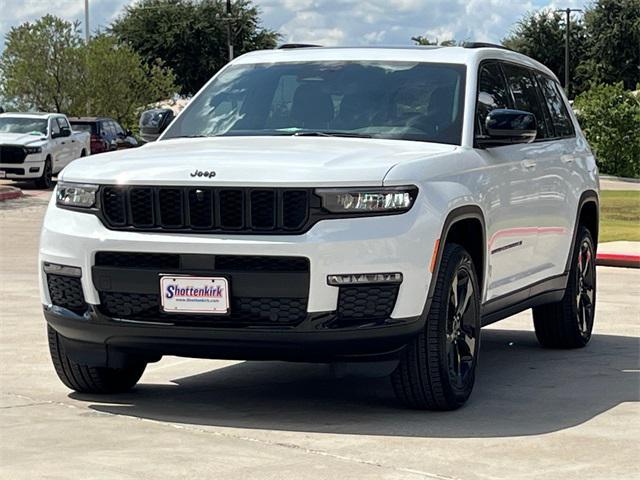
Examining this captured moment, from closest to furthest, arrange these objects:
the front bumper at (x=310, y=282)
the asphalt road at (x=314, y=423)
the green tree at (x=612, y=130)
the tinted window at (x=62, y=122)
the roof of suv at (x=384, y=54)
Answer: the asphalt road at (x=314, y=423), the front bumper at (x=310, y=282), the roof of suv at (x=384, y=54), the tinted window at (x=62, y=122), the green tree at (x=612, y=130)

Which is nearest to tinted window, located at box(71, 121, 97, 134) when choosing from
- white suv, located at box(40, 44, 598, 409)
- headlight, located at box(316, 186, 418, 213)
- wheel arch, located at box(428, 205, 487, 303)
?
white suv, located at box(40, 44, 598, 409)

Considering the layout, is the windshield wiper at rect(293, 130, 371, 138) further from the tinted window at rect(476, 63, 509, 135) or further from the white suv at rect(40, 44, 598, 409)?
the tinted window at rect(476, 63, 509, 135)

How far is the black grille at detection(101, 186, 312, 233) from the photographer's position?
278 inches

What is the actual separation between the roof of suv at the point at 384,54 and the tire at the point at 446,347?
1.55m

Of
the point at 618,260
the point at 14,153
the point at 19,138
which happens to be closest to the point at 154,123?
the point at 618,260

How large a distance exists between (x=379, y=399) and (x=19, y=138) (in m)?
29.1

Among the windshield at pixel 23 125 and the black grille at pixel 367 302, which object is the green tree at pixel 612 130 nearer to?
the windshield at pixel 23 125

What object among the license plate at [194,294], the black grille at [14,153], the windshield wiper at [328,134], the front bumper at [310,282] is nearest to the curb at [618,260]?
the windshield wiper at [328,134]

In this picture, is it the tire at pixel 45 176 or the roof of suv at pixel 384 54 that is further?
the tire at pixel 45 176

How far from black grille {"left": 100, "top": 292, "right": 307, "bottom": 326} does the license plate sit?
0.15ft

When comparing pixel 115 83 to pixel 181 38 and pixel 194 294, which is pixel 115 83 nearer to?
pixel 181 38

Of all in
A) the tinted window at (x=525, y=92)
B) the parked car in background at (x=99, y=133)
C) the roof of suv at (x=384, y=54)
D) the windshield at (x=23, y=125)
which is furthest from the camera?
Answer: the parked car in background at (x=99, y=133)

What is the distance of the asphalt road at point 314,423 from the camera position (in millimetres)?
6277

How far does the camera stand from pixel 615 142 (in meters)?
47.6
